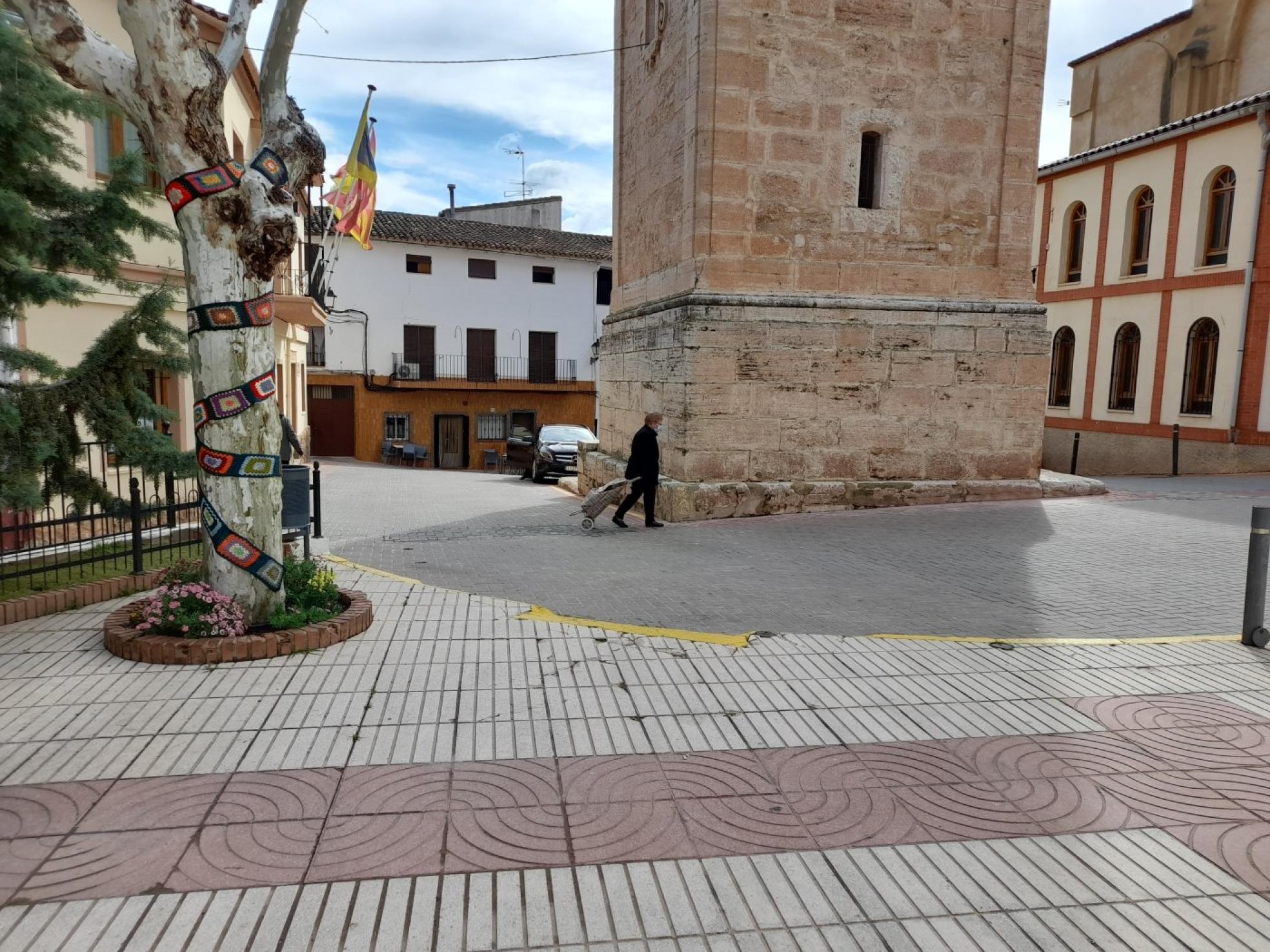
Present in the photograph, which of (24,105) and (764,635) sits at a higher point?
(24,105)

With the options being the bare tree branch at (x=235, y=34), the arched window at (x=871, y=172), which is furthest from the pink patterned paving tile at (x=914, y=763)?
the arched window at (x=871, y=172)

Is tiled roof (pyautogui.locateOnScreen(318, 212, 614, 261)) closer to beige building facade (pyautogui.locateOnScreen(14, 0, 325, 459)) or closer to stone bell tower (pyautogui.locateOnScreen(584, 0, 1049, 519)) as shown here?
beige building facade (pyautogui.locateOnScreen(14, 0, 325, 459))

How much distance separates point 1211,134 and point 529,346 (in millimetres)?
24946

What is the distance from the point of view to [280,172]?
5328mm

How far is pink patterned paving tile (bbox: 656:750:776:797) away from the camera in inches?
146

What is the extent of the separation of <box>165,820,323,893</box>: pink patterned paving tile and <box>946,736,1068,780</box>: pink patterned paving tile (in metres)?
2.89

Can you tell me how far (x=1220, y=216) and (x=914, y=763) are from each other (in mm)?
21096

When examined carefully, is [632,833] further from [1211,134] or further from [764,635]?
[1211,134]

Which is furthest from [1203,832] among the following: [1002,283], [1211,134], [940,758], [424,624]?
[1211,134]

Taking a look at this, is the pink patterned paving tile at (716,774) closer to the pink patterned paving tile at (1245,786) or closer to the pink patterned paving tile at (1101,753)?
the pink patterned paving tile at (1101,753)

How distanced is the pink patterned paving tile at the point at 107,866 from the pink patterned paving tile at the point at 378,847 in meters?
0.53

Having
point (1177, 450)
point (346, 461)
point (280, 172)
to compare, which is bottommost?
point (346, 461)

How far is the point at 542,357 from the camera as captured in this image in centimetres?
3738

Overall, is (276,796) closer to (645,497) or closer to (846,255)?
Result: (645,497)
